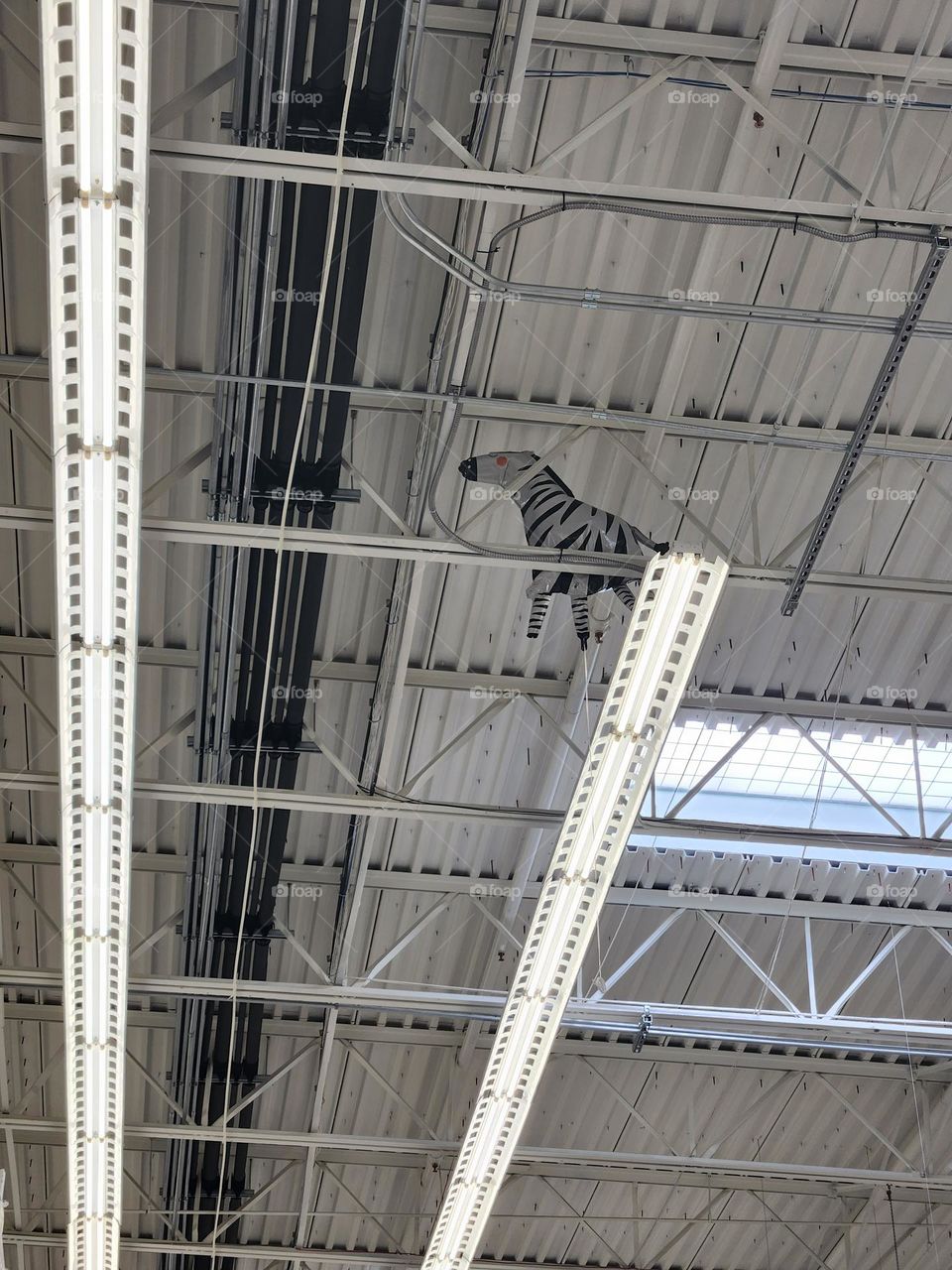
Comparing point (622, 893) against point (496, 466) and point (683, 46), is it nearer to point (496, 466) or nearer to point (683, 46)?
point (496, 466)

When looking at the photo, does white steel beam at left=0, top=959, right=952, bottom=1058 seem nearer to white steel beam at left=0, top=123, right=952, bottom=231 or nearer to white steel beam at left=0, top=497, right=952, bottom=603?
white steel beam at left=0, top=497, right=952, bottom=603

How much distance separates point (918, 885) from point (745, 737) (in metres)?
3.04

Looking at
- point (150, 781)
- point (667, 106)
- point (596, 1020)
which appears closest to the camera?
point (667, 106)

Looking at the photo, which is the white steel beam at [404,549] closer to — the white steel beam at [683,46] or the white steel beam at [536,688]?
the white steel beam at [536,688]

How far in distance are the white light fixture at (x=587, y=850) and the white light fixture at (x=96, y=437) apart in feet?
8.03

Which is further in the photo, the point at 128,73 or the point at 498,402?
the point at 498,402

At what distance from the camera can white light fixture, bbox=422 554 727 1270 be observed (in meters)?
5.95

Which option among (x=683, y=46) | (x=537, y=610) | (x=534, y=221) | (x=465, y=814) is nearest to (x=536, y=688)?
(x=465, y=814)

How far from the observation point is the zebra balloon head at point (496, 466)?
8.73 m

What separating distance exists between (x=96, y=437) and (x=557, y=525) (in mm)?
3891

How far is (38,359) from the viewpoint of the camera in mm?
8836

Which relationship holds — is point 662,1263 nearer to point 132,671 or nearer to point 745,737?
point 745,737

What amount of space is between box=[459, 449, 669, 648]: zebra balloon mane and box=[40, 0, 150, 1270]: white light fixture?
311 cm

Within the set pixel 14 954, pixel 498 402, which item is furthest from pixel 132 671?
pixel 14 954
